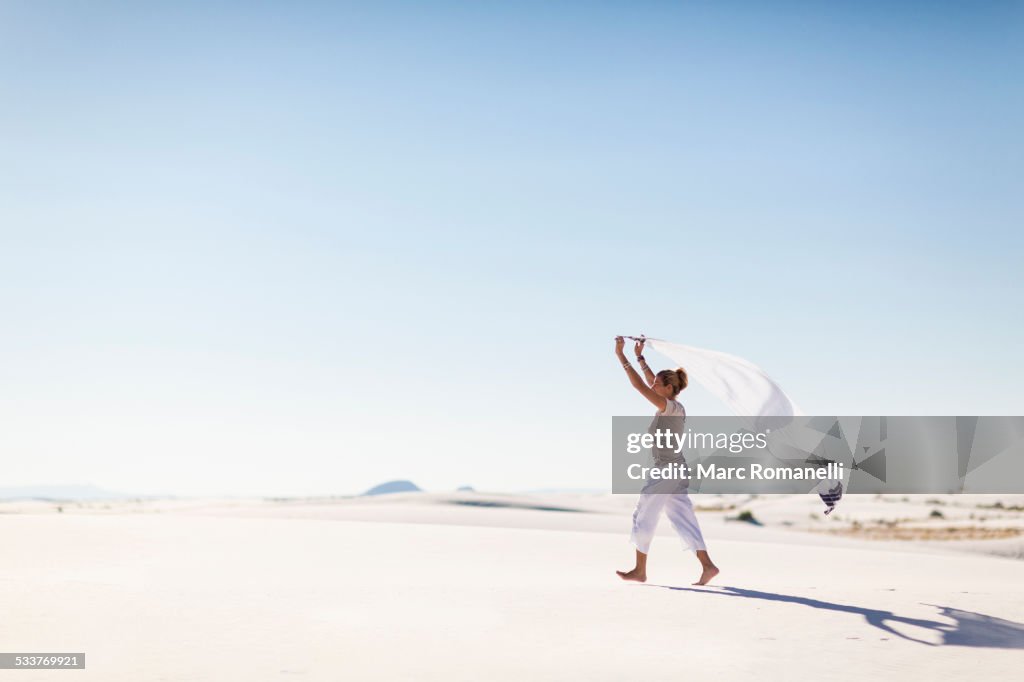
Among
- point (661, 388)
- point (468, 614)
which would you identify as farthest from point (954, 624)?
point (468, 614)

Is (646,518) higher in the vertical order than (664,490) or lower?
lower

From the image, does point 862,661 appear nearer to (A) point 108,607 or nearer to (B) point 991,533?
(A) point 108,607

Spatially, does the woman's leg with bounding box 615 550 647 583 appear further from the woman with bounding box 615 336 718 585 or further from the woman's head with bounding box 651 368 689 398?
the woman's head with bounding box 651 368 689 398

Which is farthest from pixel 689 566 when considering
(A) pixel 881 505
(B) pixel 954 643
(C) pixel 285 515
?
(A) pixel 881 505

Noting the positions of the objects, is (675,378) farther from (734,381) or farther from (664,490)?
(664,490)

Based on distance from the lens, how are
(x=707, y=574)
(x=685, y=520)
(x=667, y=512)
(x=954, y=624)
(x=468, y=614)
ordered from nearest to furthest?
1. (x=468, y=614)
2. (x=954, y=624)
3. (x=685, y=520)
4. (x=667, y=512)
5. (x=707, y=574)

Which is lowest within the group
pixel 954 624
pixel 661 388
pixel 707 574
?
pixel 954 624

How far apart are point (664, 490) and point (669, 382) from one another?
1.11 metres

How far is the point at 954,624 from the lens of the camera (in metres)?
8.28

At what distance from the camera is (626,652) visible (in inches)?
268

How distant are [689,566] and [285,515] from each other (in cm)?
1307

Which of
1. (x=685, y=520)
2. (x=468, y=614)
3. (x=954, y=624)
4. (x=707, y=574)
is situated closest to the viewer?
(x=468, y=614)

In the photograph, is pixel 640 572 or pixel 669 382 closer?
pixel 669 382

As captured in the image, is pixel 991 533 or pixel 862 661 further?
pixel 991 533
